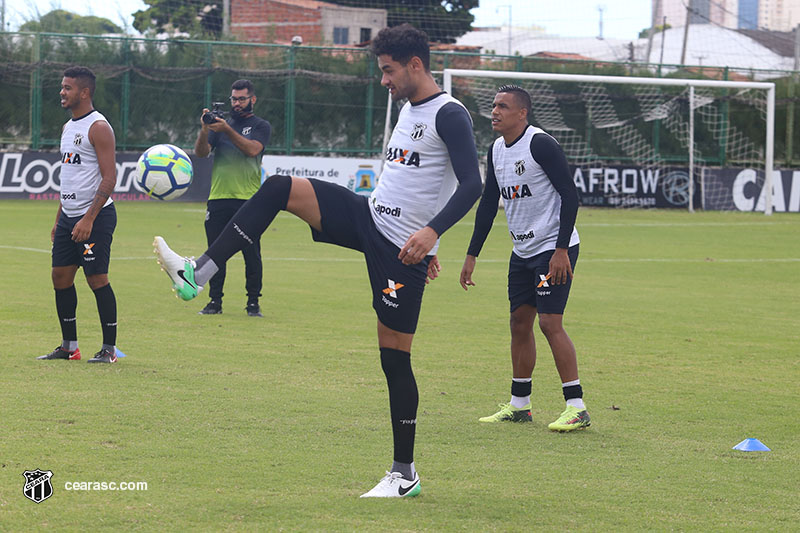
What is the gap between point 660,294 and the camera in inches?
568

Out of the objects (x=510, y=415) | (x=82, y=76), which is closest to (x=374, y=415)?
(x=510, y=415)

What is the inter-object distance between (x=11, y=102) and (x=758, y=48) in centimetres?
5326

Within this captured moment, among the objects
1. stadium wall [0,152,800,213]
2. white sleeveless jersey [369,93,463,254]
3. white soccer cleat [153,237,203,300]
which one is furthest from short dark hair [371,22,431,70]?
stadium wall [0,152,800,213]

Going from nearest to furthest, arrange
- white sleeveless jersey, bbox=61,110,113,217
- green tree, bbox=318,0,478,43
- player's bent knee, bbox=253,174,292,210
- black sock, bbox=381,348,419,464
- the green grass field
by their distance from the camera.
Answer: the green grass field, player's bent knee, bbox=253,174,292,210, black sock, bbox=381,348,419,464, white sleeveless jersey, bbox=61,110,113,217, green tree, bbox=318,0,478,43

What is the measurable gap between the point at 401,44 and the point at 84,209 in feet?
14.1

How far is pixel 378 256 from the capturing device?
17.4ft

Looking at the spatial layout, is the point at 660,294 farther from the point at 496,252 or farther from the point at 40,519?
the point at 40,519

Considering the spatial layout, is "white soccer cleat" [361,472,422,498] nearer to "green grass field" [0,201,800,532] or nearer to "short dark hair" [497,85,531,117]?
"green grass field" [0,201,800,532]

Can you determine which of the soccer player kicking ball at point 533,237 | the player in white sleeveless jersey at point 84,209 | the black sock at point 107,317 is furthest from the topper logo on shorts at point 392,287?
the black sock at point 107,317

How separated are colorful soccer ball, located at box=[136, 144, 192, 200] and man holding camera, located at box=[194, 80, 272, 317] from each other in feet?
4.72

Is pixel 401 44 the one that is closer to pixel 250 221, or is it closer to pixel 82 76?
pixel 250 221

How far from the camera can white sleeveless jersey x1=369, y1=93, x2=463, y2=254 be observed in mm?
5266

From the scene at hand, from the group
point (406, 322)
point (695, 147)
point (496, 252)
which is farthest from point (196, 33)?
point (406, 322)

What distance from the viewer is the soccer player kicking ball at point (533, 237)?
6855mm
